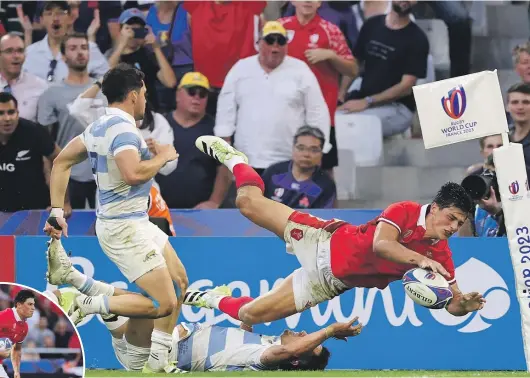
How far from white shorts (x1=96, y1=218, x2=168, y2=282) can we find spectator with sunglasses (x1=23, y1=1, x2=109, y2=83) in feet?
15.7

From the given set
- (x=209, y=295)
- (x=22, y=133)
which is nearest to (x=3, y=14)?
(x=22, y=133)

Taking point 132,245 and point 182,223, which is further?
point 182,223

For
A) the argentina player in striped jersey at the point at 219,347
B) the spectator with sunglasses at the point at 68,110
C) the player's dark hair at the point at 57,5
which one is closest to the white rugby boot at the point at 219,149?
the argentina player in striped jersey at the point at 219,347

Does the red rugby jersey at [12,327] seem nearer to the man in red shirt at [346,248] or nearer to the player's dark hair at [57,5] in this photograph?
A: the man in red shirt at [346,248]

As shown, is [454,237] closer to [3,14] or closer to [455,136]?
[455,136]

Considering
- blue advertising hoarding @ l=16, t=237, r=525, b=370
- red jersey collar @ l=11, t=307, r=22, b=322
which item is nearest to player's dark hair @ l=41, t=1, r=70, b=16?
blue advertising hoarding @ l=16, t=237, r=525, b=370

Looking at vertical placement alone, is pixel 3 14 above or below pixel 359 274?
above

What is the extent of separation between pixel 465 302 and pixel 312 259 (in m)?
1.24

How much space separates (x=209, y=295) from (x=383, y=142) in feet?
14.7

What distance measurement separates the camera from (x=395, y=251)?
8570 millimetres

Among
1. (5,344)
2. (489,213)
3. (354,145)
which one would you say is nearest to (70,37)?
(354,145)

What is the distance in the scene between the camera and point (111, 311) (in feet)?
29.8

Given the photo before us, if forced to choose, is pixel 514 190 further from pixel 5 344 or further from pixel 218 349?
pixel 5 344

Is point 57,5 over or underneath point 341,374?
over
